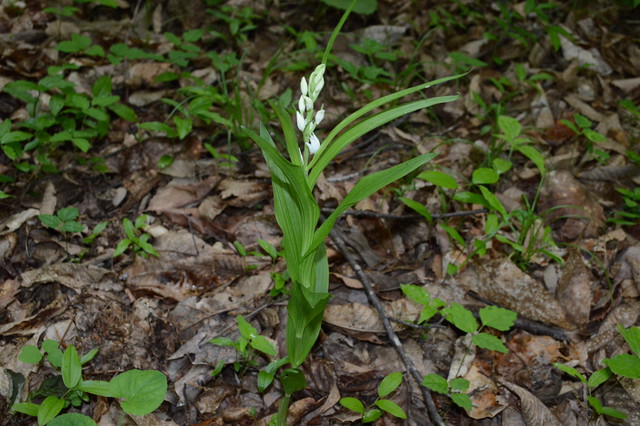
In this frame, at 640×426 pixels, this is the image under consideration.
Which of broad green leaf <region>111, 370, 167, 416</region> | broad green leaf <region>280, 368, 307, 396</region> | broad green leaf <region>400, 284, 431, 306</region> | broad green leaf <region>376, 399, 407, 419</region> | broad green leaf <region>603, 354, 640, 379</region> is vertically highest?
broad green leaf <region>111, 370, 167, 416</region>

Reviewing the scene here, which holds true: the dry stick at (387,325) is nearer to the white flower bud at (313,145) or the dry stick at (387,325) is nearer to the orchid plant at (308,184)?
the orchid plant at (308,184)

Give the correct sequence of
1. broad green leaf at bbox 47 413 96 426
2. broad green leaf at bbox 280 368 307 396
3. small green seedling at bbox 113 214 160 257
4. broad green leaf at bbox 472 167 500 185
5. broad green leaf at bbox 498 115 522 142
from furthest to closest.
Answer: broad green leaf at bbox 498 115 522 142
broad green leaf at bbox 472 167 500 185
small green seedling at bbox 113 214 160 257
broad green leaf at bbox 280 368 307 396
broad green leaf at bbox 47 413 96 426

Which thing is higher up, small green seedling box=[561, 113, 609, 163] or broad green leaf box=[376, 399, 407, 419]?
small green seedling box=[561, 113, 609, 163]

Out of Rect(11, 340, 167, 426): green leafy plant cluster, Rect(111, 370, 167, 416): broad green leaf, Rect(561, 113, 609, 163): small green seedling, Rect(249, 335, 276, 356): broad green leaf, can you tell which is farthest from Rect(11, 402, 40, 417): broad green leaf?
Rect(561, 113, 609, 163): small green seedling

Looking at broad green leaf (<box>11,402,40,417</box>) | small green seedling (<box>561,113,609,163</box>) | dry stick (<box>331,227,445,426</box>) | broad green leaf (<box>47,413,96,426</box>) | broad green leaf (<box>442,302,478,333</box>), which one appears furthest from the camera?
small green seedling (<box>561,113,609,163</box>)

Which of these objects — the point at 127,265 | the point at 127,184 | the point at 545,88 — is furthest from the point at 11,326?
the point at 545,88

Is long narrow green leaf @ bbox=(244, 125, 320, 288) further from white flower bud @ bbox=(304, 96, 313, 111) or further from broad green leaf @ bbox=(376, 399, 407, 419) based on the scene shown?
broad green leaf @ bbox=(376, 399, 407, 419)

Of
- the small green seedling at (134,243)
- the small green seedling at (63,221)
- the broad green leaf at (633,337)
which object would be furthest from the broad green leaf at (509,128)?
the small green seedling at (63,221)
